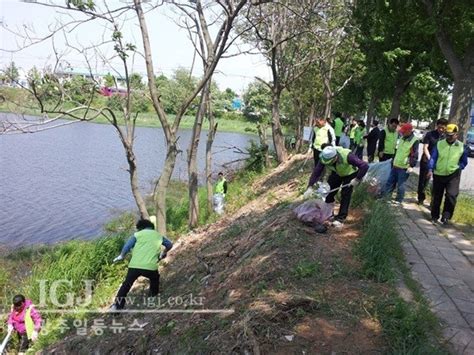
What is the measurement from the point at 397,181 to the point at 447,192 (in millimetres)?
1334

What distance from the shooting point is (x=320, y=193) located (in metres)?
6.94

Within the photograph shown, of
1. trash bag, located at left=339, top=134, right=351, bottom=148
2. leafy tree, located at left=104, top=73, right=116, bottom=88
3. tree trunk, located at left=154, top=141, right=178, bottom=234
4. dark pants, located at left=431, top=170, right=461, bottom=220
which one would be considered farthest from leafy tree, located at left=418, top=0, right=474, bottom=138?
leafy tree, located at left=104, top=73, right=116, bottom=88

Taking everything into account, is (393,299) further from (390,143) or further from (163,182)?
(163,182)

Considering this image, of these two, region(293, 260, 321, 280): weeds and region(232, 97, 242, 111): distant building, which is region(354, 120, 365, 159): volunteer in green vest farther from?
region(232, 97, 242, 111): distant building

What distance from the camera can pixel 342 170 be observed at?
6.49 metres

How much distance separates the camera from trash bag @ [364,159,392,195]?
8.29 metres

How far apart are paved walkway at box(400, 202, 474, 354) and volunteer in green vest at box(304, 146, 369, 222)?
111cm

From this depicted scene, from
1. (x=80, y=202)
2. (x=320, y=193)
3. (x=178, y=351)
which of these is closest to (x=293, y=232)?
(x=320, y=193)

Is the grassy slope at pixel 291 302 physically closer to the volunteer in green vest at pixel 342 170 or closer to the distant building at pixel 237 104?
the volunteer in green vest at pixel 342 170

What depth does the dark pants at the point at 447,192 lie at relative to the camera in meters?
7.20

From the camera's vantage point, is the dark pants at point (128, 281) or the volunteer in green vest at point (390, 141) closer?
the dark pants at point (128, 281)

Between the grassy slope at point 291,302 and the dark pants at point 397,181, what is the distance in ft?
5.40

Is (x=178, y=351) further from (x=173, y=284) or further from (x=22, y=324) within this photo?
(x=22, y=324)

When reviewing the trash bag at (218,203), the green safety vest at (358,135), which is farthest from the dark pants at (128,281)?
the green safety vest at (358,135)
